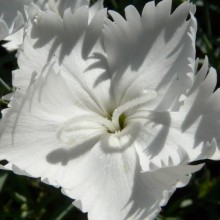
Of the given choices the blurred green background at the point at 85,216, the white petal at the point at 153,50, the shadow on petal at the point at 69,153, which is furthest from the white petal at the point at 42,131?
the blurred green background at the point at 85,216

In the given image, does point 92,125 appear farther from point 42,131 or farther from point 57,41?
point 57,41

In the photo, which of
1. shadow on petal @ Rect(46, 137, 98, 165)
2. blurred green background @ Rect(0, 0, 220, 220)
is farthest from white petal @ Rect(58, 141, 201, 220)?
blurred green background @ Rect(0, 0, 220, 220)

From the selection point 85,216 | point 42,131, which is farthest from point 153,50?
point 85,216

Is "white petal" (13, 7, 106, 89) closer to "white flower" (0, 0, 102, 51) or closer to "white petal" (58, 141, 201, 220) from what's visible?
"white flower" (0, 0, 102, 51)

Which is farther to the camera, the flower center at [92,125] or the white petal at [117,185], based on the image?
the flower center at [92,125]

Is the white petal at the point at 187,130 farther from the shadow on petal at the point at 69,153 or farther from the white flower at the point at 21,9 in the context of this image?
the white flower at the point at 21,9

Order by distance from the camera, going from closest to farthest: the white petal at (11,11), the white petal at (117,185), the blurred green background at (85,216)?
1. the white petal at (117,185)
2. the white petal at (11,11)
3. the blurred green background at (85,216)
